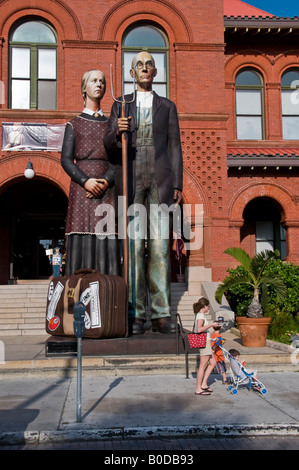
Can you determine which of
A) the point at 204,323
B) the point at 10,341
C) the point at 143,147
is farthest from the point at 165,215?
the point at 10,341

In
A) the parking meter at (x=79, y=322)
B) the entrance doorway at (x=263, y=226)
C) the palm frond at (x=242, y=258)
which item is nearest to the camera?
the parking meter at (x=79, y=322)

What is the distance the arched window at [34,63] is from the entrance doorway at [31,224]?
3112 mm

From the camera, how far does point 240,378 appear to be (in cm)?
643

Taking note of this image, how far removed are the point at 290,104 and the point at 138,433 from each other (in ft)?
62.6

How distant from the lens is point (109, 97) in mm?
17281

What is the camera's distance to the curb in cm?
444

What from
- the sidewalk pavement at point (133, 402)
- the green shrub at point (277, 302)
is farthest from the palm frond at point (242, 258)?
the sidewalk pavement at point (133, 402)

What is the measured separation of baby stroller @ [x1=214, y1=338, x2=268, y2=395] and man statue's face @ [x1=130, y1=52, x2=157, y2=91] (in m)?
4.15

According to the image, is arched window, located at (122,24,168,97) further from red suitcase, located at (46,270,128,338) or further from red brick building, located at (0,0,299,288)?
red suitcase, located at (46,270,128,338)

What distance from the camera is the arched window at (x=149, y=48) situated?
59.2ft

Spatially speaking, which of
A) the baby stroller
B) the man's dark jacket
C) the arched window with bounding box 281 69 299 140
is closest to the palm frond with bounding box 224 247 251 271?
the man's dark jacket

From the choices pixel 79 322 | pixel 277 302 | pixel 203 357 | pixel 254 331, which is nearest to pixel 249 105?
pixel 277 302

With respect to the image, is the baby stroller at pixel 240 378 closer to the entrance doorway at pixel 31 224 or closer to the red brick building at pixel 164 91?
the red brick building at pixel 164 91

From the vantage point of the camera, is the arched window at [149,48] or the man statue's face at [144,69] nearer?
the man statue's face at [144,69]
